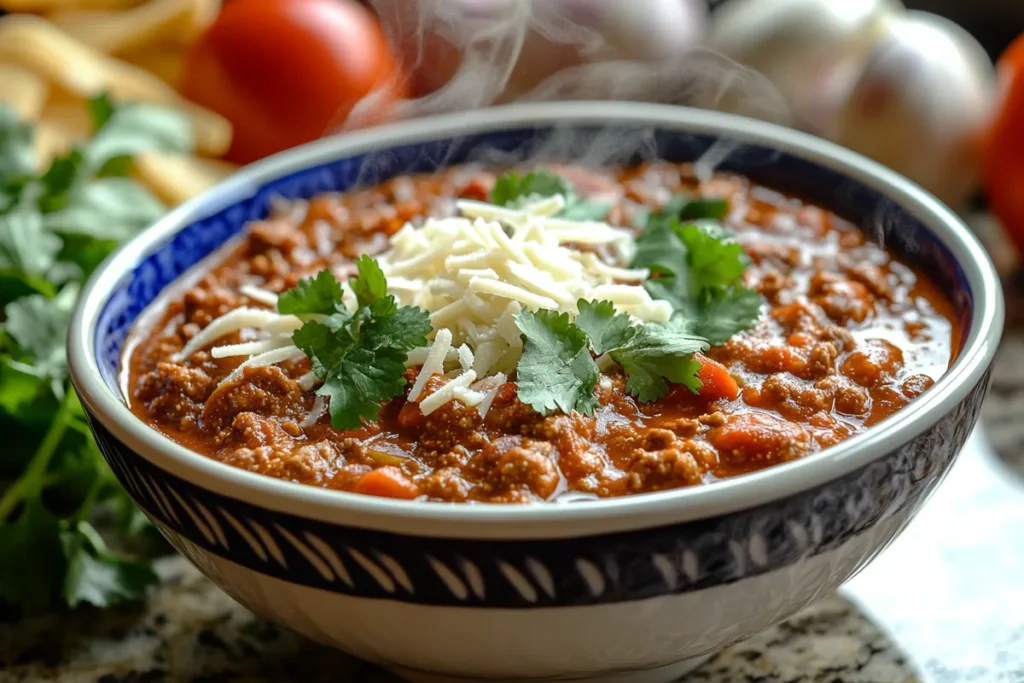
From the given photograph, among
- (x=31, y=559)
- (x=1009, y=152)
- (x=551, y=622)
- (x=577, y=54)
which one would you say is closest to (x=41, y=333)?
(x=31, y=559)

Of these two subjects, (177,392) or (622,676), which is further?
(177,392)

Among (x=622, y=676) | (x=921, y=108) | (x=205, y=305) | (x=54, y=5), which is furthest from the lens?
(x=54, y=5)

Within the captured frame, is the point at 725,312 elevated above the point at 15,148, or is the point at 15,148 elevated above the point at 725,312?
the point at 725,312

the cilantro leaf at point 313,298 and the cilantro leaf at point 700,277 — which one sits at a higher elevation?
the cilantro leaf at point 700,277

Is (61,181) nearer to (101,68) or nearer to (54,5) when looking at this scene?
(101,68)

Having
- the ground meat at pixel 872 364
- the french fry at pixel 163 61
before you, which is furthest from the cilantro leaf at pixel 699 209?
the french fry at pixel 163 61

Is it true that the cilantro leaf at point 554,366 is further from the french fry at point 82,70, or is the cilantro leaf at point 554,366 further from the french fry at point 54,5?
the french fry at point 54,5
